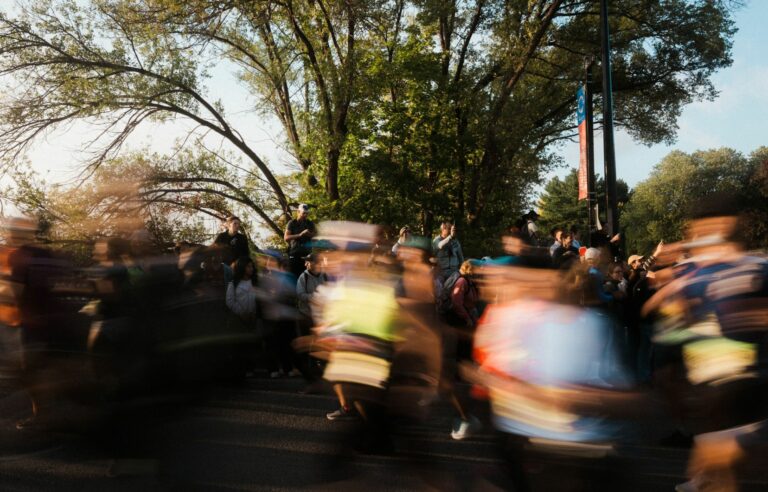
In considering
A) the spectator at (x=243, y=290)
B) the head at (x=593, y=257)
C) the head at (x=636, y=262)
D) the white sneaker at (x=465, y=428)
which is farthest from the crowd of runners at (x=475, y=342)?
the head at (x=636, y=262)

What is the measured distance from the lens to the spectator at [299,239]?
12.7 metres

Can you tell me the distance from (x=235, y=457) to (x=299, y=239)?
6.40m

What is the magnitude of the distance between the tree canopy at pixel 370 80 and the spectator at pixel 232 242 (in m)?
6.13

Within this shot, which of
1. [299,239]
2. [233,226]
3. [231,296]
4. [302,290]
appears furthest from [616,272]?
[233,226]

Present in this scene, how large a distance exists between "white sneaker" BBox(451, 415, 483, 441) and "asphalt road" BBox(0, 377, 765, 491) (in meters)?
0.08

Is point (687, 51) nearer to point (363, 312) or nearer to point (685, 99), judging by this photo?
point (685, 99)

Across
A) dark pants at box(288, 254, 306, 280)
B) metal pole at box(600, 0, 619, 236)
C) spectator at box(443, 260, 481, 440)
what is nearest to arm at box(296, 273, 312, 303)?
spectator at box(443, 260, 481, 440)

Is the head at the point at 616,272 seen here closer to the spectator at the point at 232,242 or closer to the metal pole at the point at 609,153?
the metal pole at the point at 609,153

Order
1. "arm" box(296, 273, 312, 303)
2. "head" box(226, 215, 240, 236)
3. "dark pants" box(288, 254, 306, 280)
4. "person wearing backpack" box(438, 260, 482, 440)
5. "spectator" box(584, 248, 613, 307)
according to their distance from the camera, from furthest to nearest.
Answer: "head" box(226, 215, 240, 236), "dark pants" box(288, 254, 306, 280), "arm" box(296, 273, 312, 303), "person wearing backpack" box(438, 260, 482, 440), "spectator" box(584, 248, 613, 307)

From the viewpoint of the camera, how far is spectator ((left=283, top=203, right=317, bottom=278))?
500 inches

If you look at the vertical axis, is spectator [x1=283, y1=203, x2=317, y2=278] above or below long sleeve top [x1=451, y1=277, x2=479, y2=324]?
above

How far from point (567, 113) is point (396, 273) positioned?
21.8m

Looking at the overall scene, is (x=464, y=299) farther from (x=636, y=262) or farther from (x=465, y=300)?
(x=636, y=262)

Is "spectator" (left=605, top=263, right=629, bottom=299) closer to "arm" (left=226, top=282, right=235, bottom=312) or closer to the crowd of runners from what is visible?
the crowd of runners
